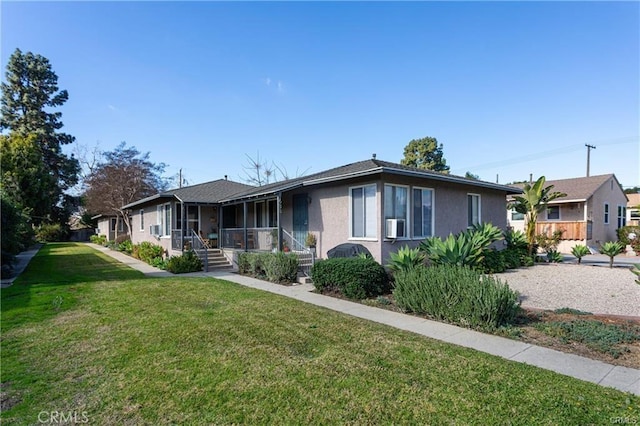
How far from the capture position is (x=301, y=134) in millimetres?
25422

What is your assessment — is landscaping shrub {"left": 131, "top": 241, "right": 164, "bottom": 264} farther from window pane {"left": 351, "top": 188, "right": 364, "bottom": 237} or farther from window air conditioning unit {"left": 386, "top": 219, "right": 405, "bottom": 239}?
window air conditioning unit {"left": 386, "top": 219, "right": 405, "bottom": 239}

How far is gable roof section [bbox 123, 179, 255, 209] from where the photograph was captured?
1634 centimetres

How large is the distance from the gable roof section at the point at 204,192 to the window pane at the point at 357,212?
8291mm

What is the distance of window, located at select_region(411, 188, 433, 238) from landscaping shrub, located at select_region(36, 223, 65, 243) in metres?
43.1

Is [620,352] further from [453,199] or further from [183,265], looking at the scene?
[183,265]

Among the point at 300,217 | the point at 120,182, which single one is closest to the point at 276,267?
the point at 300,217

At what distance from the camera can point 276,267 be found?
1111 centimetres

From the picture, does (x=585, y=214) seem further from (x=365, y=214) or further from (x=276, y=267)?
(x=276, y=267)

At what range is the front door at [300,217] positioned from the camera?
530 inches

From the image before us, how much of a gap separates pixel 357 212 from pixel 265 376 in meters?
7.98

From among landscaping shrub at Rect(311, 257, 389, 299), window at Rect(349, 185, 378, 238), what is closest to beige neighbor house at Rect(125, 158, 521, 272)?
window at Rect(349, 185, 378, 238)

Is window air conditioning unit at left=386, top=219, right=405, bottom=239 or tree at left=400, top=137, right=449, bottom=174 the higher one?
tree at left=400, top=137, right=449, bottom=174

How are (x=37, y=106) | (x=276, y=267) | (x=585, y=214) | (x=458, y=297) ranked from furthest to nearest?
(x=37, y=106), (x=585, y=214), (x=276, y=267), (x=458, y=297)

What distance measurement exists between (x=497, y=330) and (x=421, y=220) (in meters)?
6.73
